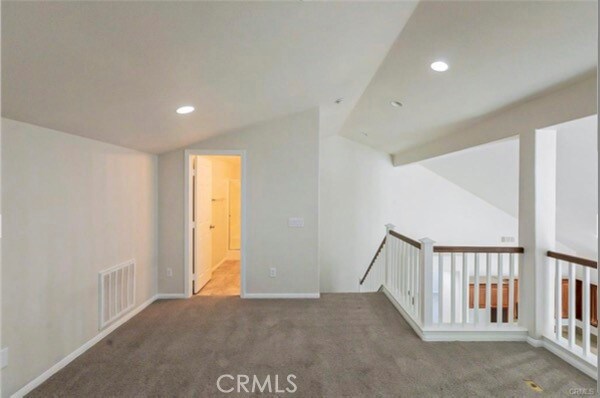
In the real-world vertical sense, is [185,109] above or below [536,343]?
above

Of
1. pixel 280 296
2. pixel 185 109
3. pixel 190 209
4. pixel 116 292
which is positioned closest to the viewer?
pixel 185 109

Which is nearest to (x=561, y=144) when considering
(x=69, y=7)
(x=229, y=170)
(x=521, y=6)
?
(x=521, y=6)

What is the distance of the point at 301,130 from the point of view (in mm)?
4430

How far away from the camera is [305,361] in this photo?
2719 mm

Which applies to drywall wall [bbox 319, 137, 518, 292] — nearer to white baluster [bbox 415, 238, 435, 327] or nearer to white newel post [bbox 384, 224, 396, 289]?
white newel post [bbox 384, 224, 396, 289]

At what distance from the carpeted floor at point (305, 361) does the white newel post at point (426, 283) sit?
23cm

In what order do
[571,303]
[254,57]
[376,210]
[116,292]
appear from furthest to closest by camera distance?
[376,210] < [116,292] < [571,303] < [254,57]

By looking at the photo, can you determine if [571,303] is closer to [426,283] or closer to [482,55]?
[426,283]

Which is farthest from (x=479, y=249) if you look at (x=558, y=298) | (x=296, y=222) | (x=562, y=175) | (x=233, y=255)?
(x=233, y=255)

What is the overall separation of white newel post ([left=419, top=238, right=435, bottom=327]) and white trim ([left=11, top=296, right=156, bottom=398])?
315 cm

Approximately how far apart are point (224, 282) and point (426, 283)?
3442 mm

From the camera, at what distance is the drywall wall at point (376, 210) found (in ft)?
22.2

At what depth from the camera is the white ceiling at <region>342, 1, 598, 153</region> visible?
2062 mm

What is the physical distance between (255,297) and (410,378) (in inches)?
94.5
